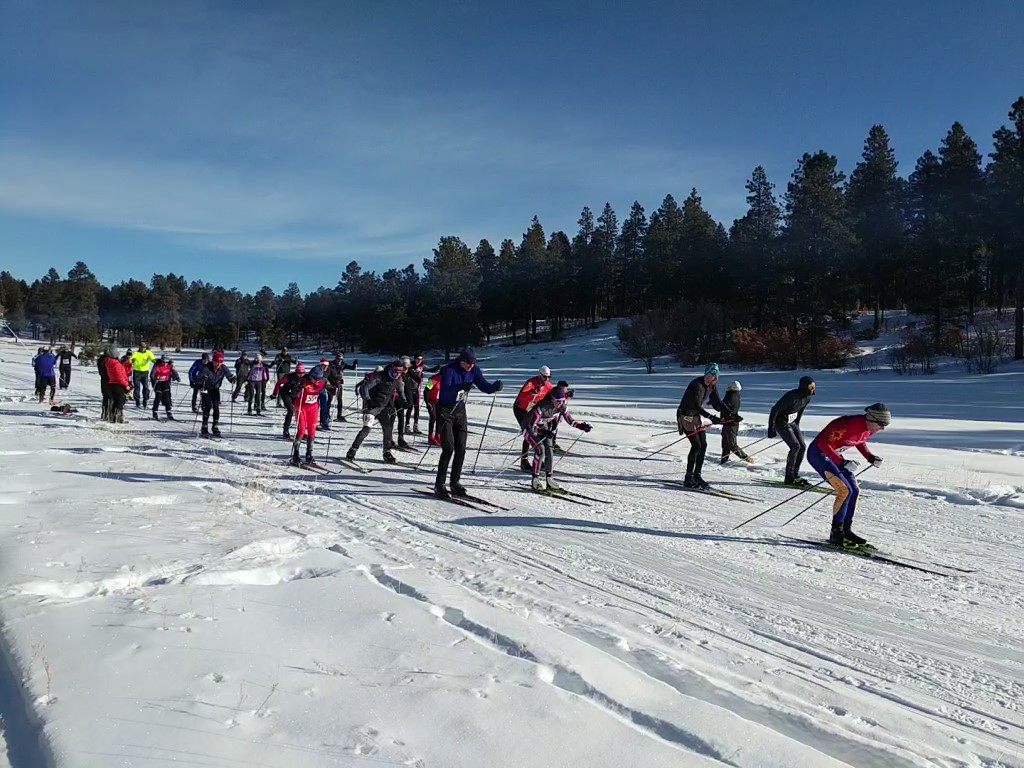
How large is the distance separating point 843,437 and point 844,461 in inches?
10.8

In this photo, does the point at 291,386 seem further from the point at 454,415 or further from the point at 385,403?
the point at 454,415

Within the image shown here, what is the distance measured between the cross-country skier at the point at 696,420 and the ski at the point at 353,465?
517 centimetres

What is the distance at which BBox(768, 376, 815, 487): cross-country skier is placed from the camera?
11211 mm

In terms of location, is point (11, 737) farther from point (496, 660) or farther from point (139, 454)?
point (139, 454)

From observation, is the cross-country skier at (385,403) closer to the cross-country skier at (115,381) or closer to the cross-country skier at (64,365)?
the cross-country skier at (115,381)

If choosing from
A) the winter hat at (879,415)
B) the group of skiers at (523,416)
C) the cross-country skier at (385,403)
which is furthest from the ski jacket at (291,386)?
the winter hat at (879,415)

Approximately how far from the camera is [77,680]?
3.67 metres

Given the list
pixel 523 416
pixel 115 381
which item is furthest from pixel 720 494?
pixel 115 381

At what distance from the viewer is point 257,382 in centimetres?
2006

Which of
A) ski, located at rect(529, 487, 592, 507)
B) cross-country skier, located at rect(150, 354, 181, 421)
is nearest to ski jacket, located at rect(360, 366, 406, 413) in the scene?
ski, located at rect(529, 487, 592, 507)

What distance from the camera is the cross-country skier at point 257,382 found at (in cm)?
2003

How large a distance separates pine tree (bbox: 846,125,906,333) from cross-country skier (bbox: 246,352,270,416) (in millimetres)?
39334

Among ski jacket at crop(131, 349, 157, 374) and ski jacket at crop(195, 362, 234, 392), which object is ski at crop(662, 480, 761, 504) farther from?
ski jacket at crop(131, 349, 157, 374)

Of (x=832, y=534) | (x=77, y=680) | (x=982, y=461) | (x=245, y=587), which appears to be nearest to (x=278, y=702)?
(x=77, y=680)
